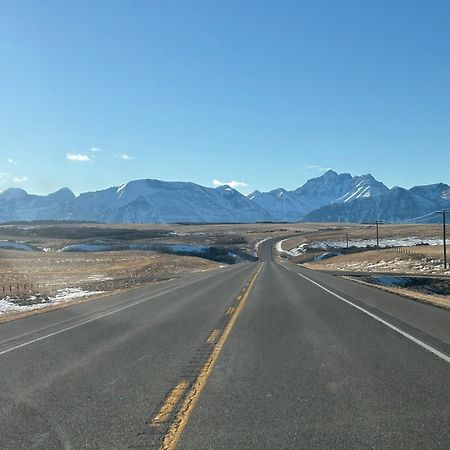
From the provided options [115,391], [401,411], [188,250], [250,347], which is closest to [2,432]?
[115,391]

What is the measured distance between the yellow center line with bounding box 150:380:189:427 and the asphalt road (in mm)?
13

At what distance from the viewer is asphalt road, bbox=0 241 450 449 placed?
207 inches

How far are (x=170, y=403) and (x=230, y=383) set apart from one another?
3.85 feet

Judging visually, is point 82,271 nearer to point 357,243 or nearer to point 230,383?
point 230,383

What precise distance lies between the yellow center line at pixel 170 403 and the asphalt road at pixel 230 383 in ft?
0.04

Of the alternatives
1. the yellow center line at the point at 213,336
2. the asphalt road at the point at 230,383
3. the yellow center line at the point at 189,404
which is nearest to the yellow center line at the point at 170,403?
the asphalt road at the point at 230,383

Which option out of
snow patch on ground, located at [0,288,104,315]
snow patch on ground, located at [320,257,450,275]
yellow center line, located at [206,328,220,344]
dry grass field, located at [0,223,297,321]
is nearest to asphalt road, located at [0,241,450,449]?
yellow center line, located at [206,328,220,344]

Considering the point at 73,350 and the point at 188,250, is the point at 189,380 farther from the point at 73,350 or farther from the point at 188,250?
the point at 188,250

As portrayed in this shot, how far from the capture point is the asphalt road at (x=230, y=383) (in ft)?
17.3

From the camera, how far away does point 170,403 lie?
6.38 metres

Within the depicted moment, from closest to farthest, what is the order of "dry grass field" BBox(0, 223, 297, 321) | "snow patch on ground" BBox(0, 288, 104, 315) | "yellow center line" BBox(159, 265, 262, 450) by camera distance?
"yellow center line" BBox(159, 265, 262, 450)
"snow patch on ground" BBox(0, 288, 104, 315)
"dry grass field" BBox(0, 223, 297, 321)

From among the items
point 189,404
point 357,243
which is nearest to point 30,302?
point 189,404

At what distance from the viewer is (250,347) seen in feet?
32.7

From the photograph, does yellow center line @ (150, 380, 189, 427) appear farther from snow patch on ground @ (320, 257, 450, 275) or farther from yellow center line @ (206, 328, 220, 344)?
snow patch on ground @ (320, 257, 450, 275)
